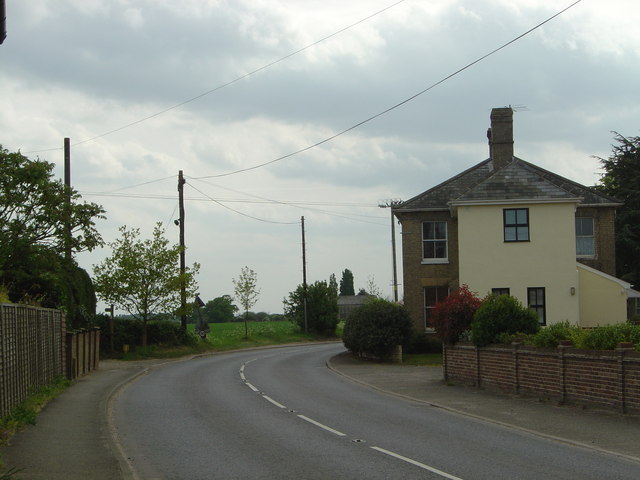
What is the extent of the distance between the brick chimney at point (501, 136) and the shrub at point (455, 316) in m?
16.1

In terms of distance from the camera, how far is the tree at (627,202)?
49.8 meters

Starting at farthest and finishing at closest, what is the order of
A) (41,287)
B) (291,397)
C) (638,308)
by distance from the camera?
1. (638,308)
2. (41,287)
3. (291,397)

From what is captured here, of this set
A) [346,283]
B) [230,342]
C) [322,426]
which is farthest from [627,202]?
[346,283]

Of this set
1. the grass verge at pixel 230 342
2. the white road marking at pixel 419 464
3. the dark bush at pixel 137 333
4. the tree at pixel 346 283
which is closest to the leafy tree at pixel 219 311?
the tree at pixel 346 283

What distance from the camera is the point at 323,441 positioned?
13.0 meters

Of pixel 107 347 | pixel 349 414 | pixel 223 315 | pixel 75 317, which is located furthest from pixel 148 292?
pixel 223 315

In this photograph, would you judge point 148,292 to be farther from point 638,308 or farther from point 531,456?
point 531,456

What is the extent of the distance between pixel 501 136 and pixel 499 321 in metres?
19.7

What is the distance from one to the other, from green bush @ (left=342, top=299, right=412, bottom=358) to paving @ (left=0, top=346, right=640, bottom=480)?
867 centimetres

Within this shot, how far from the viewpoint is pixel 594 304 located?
116 ft

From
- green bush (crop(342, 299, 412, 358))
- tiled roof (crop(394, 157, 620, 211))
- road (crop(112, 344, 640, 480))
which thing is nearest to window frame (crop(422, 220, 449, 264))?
tiled roof (crop(394, 157, 620, 211))

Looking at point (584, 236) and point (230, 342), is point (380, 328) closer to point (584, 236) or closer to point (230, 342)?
point (584, 236)

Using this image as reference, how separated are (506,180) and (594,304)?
679 centimetres

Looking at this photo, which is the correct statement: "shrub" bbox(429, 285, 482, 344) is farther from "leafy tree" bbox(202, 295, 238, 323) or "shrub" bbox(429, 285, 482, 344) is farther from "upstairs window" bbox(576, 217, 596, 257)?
"leafy tree" bbox(202, 295, 238, 323)
